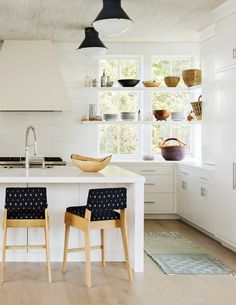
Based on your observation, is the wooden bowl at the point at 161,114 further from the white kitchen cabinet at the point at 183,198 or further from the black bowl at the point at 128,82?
the white kitchen cabinet at the point at 183,198

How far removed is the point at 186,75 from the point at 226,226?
286 centimetres

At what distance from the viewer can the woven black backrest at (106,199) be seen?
4504 mm

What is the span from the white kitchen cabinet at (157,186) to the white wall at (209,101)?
2.61 ft

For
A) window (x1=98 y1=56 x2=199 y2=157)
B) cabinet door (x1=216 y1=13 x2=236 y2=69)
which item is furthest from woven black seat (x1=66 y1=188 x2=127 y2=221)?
window (x1=98 y1=56 x2=199 y2=157)

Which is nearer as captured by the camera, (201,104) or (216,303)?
(216,303)

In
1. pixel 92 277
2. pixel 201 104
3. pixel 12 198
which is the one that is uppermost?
pixel 201 104

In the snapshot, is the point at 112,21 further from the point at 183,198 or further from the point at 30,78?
the point at 183,198

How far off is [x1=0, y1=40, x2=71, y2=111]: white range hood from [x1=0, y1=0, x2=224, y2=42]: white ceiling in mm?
204

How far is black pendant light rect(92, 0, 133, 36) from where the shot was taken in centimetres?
484

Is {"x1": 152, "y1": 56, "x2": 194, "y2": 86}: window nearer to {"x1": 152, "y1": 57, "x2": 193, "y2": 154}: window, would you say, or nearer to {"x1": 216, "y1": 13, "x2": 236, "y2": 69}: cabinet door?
{"x1": 152, "y1": 57, "x2": 193, "y2": 154}: window

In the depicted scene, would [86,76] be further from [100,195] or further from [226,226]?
[100,195]

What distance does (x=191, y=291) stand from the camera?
14.0 ft

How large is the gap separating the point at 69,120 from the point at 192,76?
198cm

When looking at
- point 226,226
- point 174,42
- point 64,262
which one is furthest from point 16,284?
point 174,42
